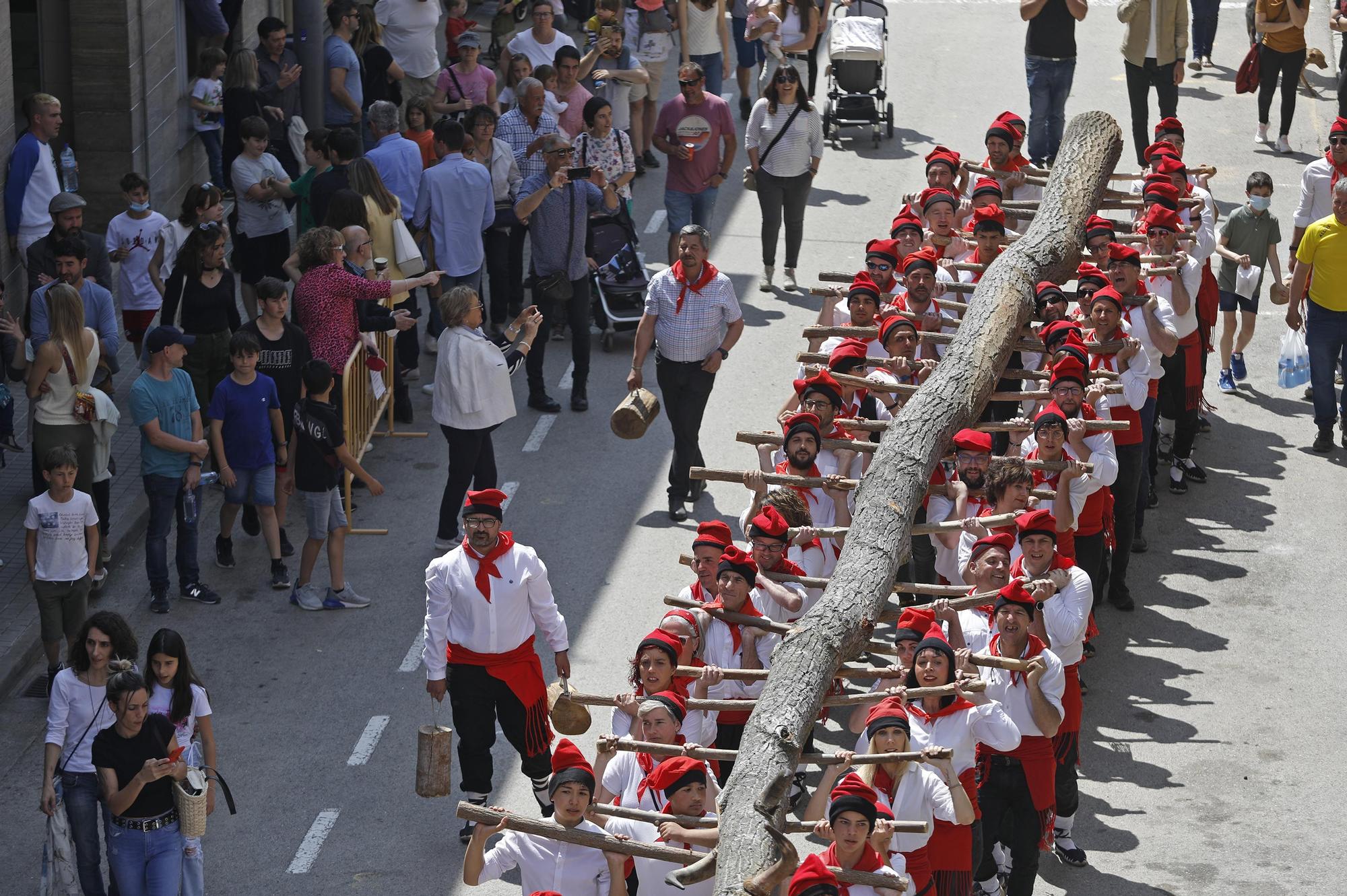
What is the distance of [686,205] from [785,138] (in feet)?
3.48

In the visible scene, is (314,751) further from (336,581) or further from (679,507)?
(679,507)

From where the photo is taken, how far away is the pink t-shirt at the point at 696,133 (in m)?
16.5

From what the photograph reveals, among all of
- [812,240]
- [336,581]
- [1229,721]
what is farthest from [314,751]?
[812,240]

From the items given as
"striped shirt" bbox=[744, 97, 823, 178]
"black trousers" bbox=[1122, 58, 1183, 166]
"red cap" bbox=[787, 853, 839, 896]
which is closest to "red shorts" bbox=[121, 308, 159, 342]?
"striped shirt" bbox=[744, 97, 823, 178]

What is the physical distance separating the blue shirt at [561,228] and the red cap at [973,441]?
4675 mm

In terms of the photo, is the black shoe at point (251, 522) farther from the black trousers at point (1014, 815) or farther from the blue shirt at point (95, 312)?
the black trousers at point (1014, 815)

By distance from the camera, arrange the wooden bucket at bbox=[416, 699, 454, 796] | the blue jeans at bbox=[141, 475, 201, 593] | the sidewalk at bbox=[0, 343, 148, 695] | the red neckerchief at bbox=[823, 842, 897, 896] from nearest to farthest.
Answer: the red neckerchief at bbox=[823, 842, 897, 896] < the wooden bucket at bbox=[416, 699, 454, 796] < the sidewalk at bbox=[0, 343, 148, 695] < the blue jeans at bbox=[141, 475, 201, 593]

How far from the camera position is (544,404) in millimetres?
15141

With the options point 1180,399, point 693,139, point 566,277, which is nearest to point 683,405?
point 566,277

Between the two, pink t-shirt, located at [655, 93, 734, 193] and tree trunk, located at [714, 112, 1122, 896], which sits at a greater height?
pink t-shirt, located at [655, 93, 734, 193]

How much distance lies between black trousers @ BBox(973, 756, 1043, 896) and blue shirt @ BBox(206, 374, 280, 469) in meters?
5.34

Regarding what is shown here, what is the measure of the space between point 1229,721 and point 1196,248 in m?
4.57

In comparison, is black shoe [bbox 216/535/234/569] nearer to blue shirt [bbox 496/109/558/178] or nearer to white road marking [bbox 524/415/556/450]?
white road marking [bbox 524/415/556/450]

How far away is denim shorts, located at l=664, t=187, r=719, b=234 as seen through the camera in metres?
16.9
